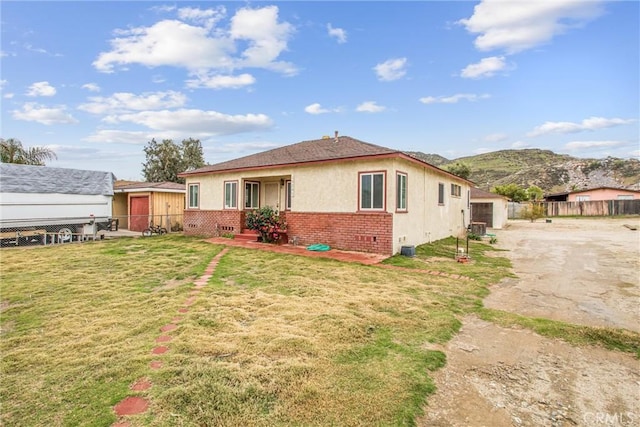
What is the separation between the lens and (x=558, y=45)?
1276 centimetres

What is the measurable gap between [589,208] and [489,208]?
19.0m

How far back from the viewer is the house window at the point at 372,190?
9898mm

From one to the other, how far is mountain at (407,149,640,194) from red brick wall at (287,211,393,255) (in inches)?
1693

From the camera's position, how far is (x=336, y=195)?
35.8ft

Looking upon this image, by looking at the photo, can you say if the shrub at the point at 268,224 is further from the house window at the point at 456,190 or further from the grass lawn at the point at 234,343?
the house window at the point at 456,190

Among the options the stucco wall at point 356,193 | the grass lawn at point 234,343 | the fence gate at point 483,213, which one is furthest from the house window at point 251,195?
the fence gate at point 483,213

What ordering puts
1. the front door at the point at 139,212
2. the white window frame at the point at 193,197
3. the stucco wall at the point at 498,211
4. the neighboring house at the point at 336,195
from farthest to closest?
the stucco wall at the point at 498,211 → the front door at the point at 139,212 → the white window frame at the point at 193,197 → the neighboring house at the point at 336,195

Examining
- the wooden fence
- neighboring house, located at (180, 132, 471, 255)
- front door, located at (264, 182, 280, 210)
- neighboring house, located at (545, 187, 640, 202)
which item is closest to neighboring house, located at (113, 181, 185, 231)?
neighboring house, located at (180, 132, 471, 255)

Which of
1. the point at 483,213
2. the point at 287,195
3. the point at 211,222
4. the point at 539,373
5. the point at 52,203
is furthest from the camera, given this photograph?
the point at 483,213

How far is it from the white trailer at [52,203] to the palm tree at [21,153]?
33.1ft

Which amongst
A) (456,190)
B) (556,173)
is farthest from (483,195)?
(556,173)

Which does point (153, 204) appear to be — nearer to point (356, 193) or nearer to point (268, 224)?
point (268, 224)

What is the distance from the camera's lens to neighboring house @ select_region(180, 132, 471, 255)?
996cm

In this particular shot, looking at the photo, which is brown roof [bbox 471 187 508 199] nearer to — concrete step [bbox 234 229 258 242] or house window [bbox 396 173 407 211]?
house window [bbox 396 173 407 211]
